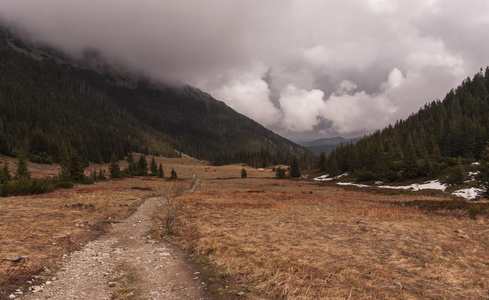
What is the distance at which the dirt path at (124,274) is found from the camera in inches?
279

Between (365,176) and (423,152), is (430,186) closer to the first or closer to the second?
(365,176)

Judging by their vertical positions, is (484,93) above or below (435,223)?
above

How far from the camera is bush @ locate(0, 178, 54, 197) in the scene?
2943 centimetres

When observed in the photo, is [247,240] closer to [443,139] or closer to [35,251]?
[35,251]

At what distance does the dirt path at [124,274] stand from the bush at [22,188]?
27.4 m

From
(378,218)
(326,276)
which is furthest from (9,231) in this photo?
(378,218)

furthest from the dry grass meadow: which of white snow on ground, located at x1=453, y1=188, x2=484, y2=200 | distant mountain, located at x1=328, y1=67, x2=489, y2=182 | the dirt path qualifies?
distant mountain, located at x1=328, y1=67, x2=489, y2=182

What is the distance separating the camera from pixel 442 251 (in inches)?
421

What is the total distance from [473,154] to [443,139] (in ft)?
51.6

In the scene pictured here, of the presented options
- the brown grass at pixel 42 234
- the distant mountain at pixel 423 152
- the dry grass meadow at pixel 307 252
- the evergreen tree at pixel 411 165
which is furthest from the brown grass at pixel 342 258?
the evergreen tree at pixel 411 165

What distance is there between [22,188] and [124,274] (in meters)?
33.9

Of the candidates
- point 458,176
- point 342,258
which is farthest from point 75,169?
point 458,176

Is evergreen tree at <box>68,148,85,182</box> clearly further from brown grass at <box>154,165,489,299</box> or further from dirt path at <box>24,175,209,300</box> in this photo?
dirt path at <box>24,175,209,300</box>

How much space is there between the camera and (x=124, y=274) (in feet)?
28.3
